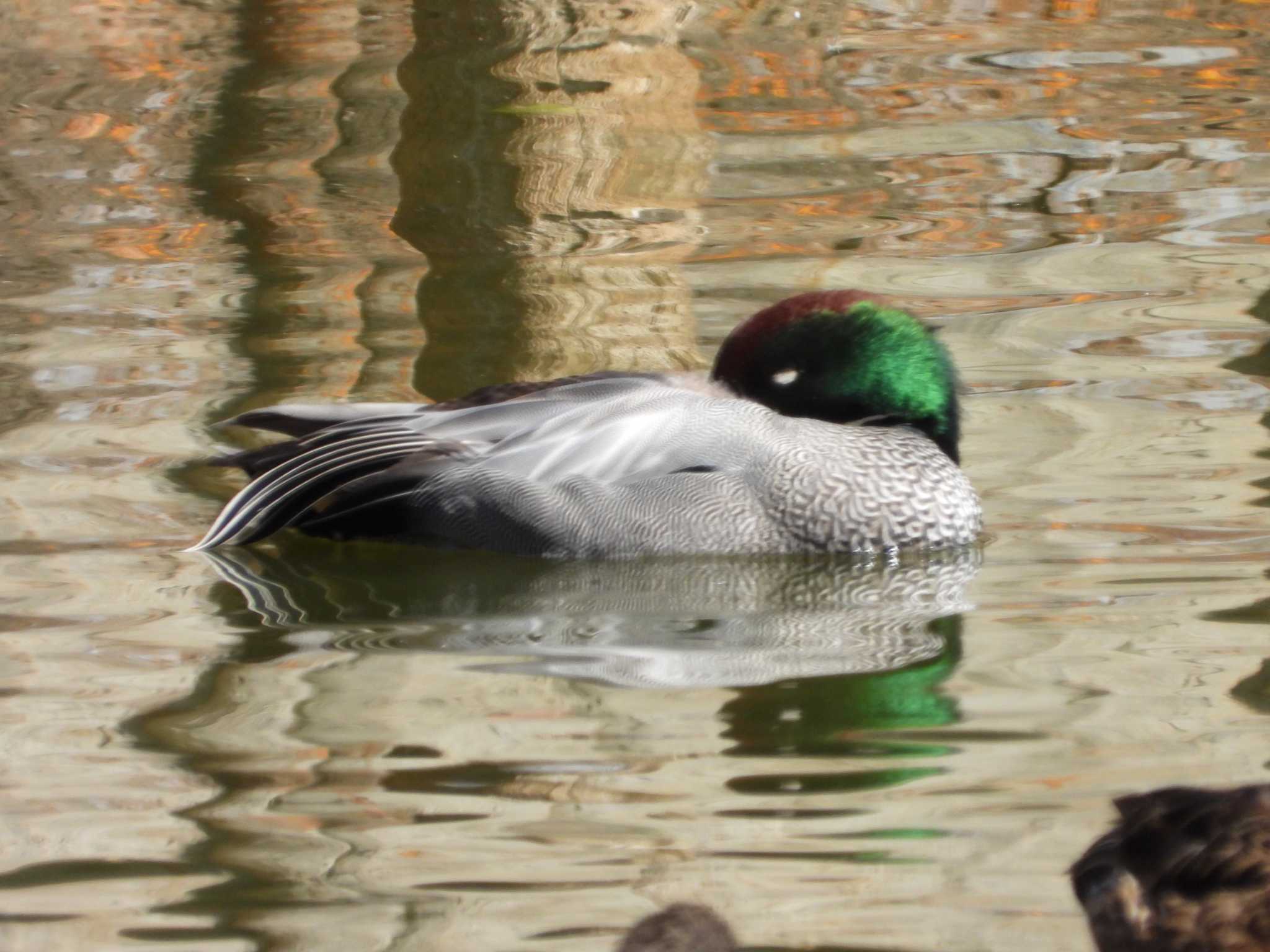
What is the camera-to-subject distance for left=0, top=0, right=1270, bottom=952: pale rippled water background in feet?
12.8

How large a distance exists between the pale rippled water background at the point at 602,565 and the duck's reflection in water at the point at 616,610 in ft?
0.06

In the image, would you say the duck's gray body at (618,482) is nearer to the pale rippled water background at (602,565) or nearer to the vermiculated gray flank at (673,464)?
the vermiculated gray flank at (673,464)

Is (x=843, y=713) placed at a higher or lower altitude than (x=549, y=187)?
lower

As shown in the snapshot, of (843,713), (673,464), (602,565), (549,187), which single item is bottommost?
(602,565)

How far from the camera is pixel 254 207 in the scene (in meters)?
9.95

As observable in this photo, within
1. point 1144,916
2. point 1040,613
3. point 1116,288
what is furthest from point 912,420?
point 1144,916

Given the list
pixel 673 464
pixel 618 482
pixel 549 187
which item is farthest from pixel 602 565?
pixel 549 187

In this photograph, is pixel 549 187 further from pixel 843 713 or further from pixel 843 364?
pixel 843 713

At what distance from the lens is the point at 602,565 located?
590 cm

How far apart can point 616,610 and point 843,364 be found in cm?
116

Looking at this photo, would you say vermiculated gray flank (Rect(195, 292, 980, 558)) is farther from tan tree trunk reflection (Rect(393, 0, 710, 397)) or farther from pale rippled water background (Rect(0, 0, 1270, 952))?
tan tree trunk reflection (Rect(393, 0, 710, 397))

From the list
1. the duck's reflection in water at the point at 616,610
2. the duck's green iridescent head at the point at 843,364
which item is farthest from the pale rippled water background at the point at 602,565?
the duck's green iridescent head at the point at 843,364

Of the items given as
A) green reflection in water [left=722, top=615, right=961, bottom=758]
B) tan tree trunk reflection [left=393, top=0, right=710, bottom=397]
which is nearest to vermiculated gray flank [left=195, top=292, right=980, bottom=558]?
green reflection in water [left=722, top=615, right=961, bottom=758]

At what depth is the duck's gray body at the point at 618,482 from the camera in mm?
5941
